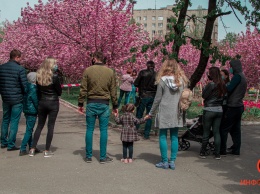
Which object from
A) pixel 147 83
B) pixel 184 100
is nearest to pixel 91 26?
pixel 147 83

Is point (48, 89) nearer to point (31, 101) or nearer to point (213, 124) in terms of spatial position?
point (31, 101)

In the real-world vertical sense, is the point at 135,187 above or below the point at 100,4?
below

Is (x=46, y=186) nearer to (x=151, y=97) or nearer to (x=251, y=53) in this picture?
(x=151, y=97)

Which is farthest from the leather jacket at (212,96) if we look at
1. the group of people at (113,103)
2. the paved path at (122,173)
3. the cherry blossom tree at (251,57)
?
the cherry blossom tree at (251,57)

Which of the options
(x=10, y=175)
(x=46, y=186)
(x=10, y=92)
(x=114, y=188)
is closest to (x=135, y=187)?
(x=114, y=188)

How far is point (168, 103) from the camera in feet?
20.0

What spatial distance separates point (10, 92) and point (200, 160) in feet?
12.2

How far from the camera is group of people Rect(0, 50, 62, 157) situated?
21.9 feet

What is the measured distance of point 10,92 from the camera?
284 inches

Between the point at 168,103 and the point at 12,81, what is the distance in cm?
304

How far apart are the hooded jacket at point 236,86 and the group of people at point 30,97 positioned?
3.15m

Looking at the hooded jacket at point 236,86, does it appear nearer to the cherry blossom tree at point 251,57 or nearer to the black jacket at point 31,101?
the black jacket at point 31,101

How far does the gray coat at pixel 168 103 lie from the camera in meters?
6.07

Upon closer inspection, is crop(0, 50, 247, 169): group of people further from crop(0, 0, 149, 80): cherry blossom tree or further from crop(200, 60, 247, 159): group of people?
crop(0, 0, 149, 80): cherry blossom tree
